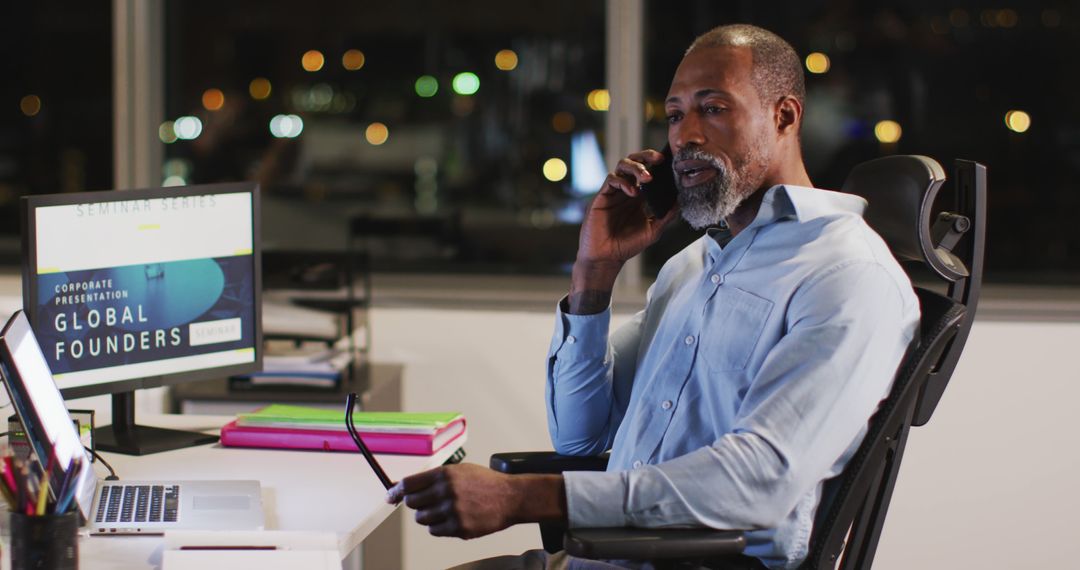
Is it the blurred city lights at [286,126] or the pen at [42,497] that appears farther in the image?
the blurred city lights at [286,126]

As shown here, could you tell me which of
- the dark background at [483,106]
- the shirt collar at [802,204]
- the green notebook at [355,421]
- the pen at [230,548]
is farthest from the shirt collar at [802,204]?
the dark background at [483,106]

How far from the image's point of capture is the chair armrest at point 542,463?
87.0 inches

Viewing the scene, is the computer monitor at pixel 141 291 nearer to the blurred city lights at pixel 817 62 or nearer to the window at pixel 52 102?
the window at pixel 52 102

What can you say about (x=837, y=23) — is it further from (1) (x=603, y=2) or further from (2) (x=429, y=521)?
(2) (x=429, y=521)

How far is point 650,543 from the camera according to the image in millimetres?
1665

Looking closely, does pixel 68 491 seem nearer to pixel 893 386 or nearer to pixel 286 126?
pixel 893 386

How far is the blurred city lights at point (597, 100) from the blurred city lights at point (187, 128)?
1.35 m

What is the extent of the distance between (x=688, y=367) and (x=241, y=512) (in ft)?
2.46

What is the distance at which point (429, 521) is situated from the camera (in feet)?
5.70

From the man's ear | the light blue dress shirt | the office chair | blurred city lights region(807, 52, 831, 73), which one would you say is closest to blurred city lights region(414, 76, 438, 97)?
blurred city lights region(807, 52, 831, 73)

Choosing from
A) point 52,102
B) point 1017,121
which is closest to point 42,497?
point 52,102

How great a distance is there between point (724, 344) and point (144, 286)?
115 cm

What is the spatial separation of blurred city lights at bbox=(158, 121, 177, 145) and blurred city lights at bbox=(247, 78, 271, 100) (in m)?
0.29

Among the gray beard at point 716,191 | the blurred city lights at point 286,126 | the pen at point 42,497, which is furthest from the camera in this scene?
the blurred city lights at point 286,126
